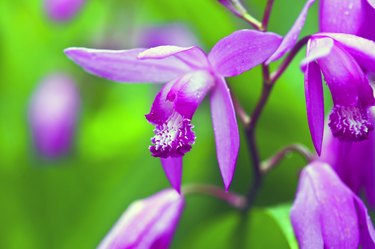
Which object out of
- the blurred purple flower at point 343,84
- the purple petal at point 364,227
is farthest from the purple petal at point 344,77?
the purple petal at point 364,227

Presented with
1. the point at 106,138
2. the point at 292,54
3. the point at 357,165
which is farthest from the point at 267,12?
the point at 106,138

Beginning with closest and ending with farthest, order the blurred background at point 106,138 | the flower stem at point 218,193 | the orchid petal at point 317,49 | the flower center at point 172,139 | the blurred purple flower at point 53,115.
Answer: the orchid petal at point 317,49 < the flower center at point 172,139 < the flower stem at point 218,193 < the blurred background at point 106,138 < the blurred purple flower at point 53,115

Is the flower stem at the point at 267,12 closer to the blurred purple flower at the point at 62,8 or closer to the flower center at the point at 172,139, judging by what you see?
the flower center at the point at 172,139

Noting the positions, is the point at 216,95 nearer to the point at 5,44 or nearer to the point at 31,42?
the point at 5,44

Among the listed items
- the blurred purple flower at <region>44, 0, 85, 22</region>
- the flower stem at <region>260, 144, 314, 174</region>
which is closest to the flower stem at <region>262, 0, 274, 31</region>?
the flower stem at <region>260, 144, 314, 174</region>

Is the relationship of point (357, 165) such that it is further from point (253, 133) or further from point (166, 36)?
point (166, 36)
